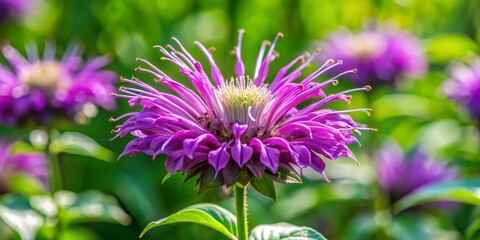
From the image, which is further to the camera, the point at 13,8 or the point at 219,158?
the point at 13,8

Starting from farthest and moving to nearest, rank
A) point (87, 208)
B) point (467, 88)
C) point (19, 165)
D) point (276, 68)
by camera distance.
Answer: point (276, 68) < point (19, 165) < point (467, 88) < point (87, 208)

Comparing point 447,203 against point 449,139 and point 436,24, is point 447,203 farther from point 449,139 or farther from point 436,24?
point 436,24

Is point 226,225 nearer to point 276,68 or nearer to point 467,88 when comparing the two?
point 467,88

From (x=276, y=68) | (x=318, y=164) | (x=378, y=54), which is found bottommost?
(x=318, y=164)

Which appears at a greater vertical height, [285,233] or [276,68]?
[276,68]

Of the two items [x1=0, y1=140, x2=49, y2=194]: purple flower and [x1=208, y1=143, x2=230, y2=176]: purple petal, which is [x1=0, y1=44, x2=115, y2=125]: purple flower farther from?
[x1=208, y1=143, x2=230, y2=176]: purple petal

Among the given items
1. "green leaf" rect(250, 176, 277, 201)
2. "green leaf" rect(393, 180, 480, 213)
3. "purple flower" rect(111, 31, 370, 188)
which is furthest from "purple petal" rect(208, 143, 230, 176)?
"green leaf" rect(393, 180, 480, 213)

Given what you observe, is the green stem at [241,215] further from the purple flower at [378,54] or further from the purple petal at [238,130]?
the purple flower at [378,54]

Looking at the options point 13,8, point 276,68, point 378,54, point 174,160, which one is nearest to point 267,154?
point 174,160
